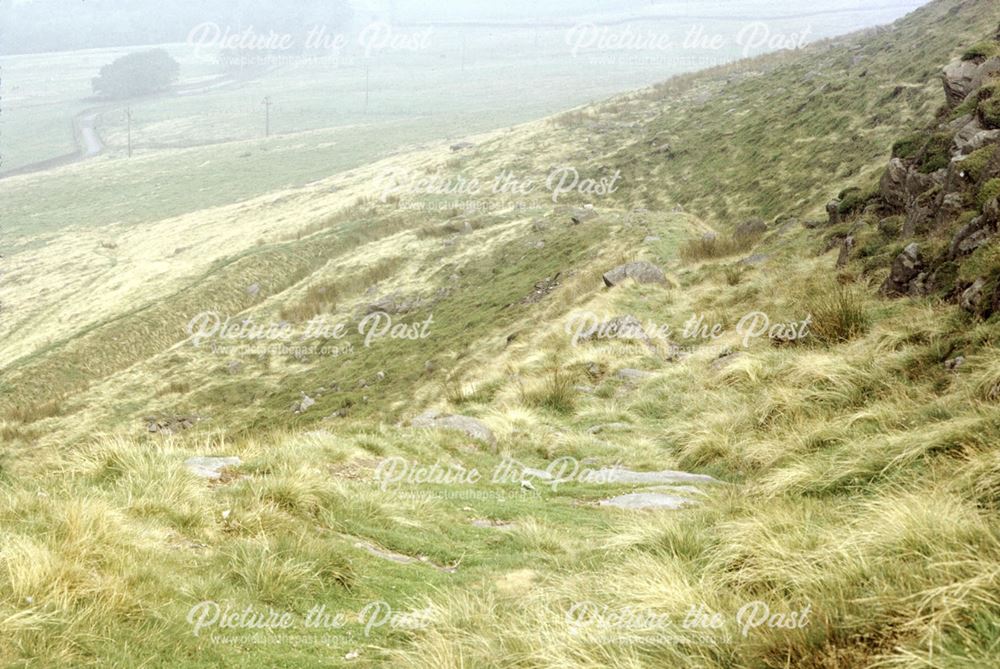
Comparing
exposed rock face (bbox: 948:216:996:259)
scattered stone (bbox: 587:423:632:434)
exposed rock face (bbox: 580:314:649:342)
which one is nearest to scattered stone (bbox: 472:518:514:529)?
scattered stone (bbox: 587:423:632:434)

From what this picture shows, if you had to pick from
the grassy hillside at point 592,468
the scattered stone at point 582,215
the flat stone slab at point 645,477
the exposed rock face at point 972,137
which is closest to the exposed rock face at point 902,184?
the grassy hillside at point 592,468

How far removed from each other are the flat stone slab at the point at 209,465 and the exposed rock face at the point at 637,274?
15.3 metres

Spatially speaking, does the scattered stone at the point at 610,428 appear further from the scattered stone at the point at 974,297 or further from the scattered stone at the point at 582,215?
Answer: the scattered stone at the point at 582,215

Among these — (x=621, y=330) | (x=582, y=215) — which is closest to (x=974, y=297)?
(x=621, y=330)

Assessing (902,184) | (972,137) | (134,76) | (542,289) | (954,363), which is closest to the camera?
(954,363)

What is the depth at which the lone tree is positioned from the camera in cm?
16062

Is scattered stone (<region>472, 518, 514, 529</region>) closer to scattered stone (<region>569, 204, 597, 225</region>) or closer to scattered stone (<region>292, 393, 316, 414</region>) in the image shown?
scattered stone (<region>292, 393, 316, 414</region>)

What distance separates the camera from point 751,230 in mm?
24141

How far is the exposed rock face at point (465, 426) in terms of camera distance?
11.5 m

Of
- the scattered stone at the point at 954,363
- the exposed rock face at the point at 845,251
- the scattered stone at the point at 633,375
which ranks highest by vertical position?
the scattered stone at the point at 954,363

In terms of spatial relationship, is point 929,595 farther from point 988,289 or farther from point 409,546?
point 988,289

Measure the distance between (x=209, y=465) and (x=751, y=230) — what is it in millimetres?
21565

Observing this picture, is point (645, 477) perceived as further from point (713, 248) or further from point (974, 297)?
point (713, 248)

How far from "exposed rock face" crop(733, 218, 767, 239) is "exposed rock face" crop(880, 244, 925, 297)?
37.4 ft
